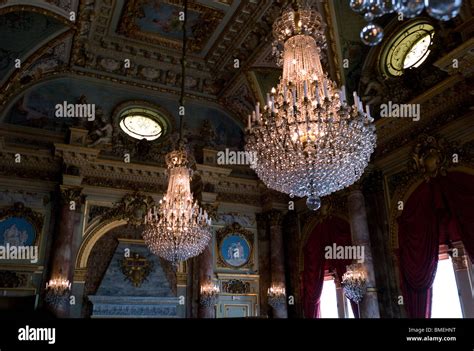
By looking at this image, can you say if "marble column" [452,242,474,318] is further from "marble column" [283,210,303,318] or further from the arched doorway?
the arched doorway

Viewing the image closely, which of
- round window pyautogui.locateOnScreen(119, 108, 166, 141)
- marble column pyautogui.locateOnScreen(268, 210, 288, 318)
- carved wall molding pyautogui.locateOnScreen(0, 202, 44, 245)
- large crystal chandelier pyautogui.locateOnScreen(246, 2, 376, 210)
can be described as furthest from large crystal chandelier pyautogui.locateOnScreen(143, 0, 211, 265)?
round window pyautogui.locateOnScreen(119, 108, 166, 141)

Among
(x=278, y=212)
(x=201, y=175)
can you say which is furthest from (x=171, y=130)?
(x=278, y=212)

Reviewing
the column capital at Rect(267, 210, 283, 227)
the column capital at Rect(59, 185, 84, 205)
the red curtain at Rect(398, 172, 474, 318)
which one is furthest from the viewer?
the column capital at Rect(267, 210, 283, 227)

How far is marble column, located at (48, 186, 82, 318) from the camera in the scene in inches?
353

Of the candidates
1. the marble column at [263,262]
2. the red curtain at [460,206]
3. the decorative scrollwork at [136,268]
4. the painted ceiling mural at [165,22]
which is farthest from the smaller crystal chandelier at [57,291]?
the red curtain at [460,206]

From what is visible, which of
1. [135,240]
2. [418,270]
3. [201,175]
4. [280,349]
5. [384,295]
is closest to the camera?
[280,349]

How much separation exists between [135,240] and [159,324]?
9.59 meters

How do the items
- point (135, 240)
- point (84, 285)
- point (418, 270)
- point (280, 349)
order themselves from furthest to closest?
1. point (135, 240)
2. point (84, 285)
3. point (418, 270)
4. point (280, 349)

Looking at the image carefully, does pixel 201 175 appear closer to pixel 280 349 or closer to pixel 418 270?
pixel 418 270

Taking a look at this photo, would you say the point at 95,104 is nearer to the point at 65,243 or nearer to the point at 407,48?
the point at 65,243

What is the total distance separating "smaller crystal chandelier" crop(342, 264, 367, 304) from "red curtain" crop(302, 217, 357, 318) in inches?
42.1

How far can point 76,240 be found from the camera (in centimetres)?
996

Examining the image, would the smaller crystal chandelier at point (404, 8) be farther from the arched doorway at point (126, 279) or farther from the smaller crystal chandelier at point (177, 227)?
the arched doorway at point (126, 279)

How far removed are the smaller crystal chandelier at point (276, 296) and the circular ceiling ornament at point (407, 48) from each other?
626 cm
